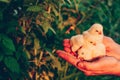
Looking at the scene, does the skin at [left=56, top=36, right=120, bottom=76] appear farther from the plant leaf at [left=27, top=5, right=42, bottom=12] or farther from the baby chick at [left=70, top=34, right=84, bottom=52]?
the plant leaf at [left=27, top=5, right=42, bottom=12]

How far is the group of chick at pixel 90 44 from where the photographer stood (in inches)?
83.1

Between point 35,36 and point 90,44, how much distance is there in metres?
0.45

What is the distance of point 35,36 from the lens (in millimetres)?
2420

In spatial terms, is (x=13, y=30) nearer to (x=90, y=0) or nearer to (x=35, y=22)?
(x=35, y=22)

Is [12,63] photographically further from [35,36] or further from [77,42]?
[77,42]

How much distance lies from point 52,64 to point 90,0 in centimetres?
91

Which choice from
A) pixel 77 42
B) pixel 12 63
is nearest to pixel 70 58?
pixel 77 42

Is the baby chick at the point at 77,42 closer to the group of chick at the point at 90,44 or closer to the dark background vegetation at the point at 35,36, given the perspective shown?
the group of chick at the point at 90,44

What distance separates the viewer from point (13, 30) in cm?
223

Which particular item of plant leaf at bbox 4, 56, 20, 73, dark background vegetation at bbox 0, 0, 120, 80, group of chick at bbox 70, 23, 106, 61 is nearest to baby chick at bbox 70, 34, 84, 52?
group of chick at bbox 70, 23, 106, 61

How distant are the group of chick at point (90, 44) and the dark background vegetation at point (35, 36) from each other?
223 millimetres

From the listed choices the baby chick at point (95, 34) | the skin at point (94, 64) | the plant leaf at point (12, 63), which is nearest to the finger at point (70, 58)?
the skin at point (94, 64)

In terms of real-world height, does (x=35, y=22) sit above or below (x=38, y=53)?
Result: above

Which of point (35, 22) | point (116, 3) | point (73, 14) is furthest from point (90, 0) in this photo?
point (35, 22)
